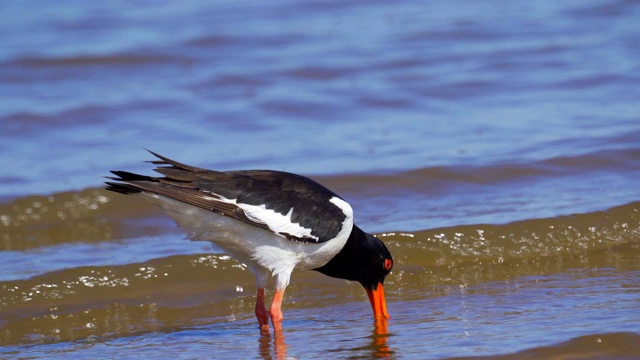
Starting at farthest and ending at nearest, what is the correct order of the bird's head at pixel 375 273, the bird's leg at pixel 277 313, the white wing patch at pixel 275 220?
the bird's head at pixel 375 273 → the bird's leg at pixel 277 313 → the white wing patch at pixel 275 220

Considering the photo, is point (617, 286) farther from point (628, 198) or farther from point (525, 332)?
point (628, 198)

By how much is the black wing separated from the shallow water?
74 cm

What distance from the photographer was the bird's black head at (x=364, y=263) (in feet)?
24.1

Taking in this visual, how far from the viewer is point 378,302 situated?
728 cm

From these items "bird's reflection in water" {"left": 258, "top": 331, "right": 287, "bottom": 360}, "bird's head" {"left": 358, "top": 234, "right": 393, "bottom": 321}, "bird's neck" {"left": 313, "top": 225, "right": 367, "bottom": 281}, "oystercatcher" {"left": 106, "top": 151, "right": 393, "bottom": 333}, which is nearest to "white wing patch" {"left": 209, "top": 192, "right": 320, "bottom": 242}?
"oystercatcher" {"left": 106, "top": 151, "right": 393, "bottom": 333}

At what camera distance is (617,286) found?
7.38 m

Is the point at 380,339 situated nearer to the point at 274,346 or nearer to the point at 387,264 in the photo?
the point at 274,346

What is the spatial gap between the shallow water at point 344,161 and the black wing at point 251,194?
735 millimetres

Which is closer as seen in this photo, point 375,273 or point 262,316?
point 262,316

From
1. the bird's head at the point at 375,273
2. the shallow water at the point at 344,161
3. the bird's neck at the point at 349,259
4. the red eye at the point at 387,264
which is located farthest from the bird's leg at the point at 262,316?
the red eye at the point at 387,264

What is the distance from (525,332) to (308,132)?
6188 millimetres

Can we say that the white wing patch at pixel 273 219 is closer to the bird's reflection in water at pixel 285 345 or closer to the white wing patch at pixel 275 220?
the white wing patch at pixel 275 220

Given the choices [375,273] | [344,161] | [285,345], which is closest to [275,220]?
[285,345]

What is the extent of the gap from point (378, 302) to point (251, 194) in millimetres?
1215
